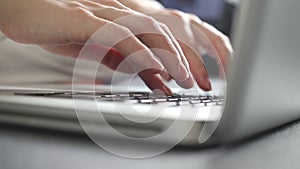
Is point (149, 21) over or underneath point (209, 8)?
over

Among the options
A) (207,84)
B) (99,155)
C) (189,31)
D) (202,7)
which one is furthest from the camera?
(202,7)

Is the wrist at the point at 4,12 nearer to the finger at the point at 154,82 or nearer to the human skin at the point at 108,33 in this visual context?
the human skin at the point at 108,33

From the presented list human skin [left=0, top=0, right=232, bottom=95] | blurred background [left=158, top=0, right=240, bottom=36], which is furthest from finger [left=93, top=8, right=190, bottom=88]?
blurred background [left=158, top=0, right=240, bottom=36]

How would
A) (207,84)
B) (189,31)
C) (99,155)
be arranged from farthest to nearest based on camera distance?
(189,31) → (207,84) → (99,155)

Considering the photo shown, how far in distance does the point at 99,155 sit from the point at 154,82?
0.35 ft

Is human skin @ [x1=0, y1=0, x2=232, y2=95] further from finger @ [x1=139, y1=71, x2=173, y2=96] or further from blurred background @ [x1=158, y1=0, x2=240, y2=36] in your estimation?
blurred background @ [x1=158, y1=0, x2=240, y2=36]

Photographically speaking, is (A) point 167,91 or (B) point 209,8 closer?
(A) point 167,91

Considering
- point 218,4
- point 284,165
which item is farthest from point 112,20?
point 218,4

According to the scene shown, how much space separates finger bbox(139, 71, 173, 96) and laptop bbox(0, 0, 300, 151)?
0.15 ft

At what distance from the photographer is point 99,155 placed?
0.80 feet

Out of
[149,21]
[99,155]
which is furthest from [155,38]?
[99,155]

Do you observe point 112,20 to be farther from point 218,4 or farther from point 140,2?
point 218,4

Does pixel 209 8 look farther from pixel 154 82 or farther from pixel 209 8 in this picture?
pixel 154 82

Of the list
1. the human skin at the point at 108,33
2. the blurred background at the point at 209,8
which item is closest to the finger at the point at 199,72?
the human skin at the point at 108,33
